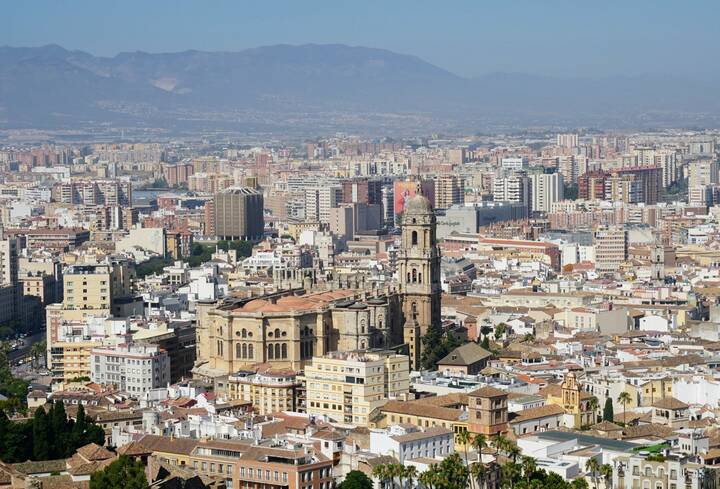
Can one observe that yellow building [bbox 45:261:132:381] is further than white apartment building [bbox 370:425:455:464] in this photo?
Yes

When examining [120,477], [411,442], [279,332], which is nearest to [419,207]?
[279,332]

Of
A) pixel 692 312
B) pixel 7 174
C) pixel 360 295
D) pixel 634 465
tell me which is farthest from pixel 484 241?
pixel 7 174

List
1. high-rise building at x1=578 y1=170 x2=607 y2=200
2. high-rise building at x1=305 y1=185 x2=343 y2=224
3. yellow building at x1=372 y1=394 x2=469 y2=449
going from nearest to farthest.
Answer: yellow building at x1=372 y1=394 x2=469 y2=449 < high-rise building at x1=305 y1=185 x2=343 y2=224 < high-rise building at x1=578 y1=170 x2=607 y2=200

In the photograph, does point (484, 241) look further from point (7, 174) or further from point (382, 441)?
point (7, 174)

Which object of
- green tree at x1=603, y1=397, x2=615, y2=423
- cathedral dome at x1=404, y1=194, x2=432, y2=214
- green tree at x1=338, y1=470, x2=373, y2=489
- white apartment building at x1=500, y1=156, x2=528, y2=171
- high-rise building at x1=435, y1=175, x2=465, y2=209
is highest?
cathedral dome at x1=404, y1=194, x2=432, y2=214

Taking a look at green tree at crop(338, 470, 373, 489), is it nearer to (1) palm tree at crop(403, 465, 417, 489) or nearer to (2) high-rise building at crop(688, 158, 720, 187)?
(1) palm tree at crop(403, 465, 417, 489)

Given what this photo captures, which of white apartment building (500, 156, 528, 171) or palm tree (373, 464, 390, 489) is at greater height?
white apartment building (500, 156, 528, 171)

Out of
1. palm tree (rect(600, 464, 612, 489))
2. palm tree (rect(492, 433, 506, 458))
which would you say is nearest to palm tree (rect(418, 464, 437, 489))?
palm tree (rect(492, 433, 506, 458))

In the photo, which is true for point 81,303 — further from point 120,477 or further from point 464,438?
point 120,477
